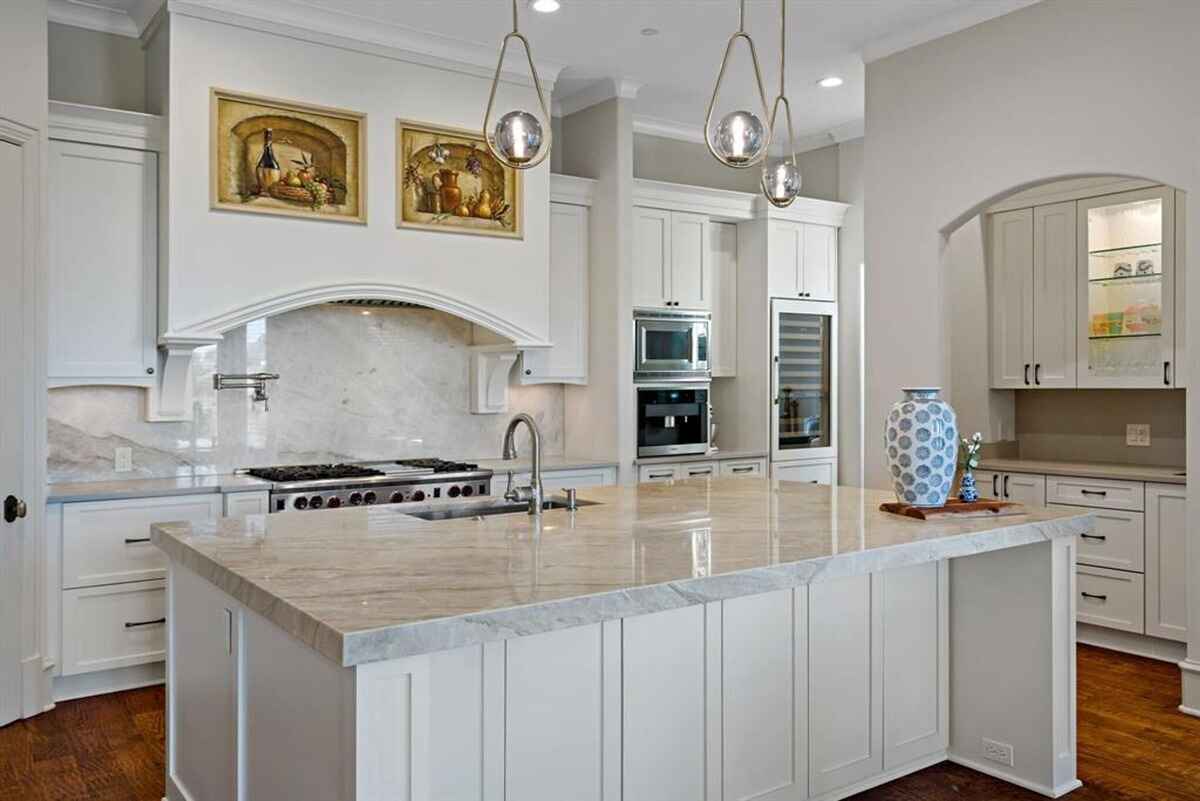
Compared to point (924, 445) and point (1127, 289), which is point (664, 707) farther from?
point (1127, 289)

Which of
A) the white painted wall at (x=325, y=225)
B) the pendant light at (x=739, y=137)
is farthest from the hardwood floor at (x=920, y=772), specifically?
the pendant light at (x=739, y=137)

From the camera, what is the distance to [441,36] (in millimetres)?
4820

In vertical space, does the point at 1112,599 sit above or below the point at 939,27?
below

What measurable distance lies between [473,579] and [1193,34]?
366 cm

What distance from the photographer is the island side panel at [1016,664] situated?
3.09 meters

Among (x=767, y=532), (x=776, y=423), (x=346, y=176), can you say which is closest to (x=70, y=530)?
(x=346, y=176)

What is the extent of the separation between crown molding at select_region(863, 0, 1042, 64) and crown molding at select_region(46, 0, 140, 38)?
3.73 metres

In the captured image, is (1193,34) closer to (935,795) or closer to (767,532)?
(767,532)

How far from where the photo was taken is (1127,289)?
5.07m

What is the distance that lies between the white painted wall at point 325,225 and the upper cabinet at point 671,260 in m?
0.83

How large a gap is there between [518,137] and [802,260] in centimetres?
416

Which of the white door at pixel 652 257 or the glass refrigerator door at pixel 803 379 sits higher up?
the white door at pixel 652 257

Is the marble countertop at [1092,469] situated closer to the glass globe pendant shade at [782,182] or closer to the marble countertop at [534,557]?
the marble countertop at [534,557]

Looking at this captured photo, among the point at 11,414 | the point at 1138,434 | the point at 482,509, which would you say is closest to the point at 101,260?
the point at 11,414
